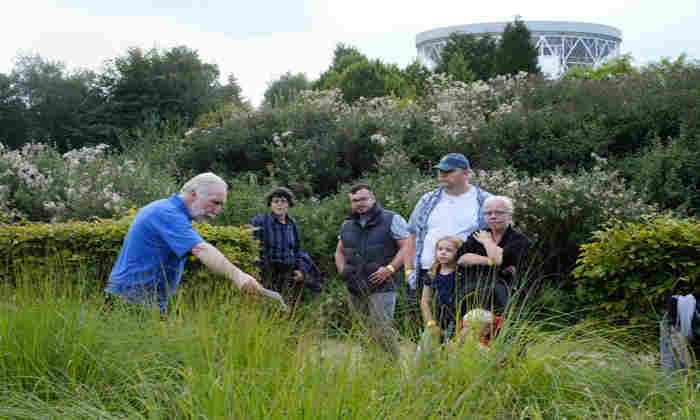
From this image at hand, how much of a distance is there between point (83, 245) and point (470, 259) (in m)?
3.94

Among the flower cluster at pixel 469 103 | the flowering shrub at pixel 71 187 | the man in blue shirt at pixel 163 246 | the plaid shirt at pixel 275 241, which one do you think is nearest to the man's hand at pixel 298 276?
the plaid shirt at pixel 275 241

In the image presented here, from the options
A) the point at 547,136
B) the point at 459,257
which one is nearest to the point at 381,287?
the point at 459,257

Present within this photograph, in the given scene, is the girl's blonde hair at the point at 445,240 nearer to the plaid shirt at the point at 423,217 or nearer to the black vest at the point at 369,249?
the plaid shirt at the point at 423,217

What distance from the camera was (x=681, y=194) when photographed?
32.1ft

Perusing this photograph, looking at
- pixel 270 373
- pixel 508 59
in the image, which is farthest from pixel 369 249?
pixel 508 59

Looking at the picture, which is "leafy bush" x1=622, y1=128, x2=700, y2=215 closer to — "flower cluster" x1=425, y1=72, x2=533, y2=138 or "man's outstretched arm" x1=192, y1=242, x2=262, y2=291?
"flower cluster" x1=425, y1=72, x2=533, y2=138

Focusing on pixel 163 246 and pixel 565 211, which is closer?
pixel 163 246

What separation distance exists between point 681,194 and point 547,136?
9.86ft

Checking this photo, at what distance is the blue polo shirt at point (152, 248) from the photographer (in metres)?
3.87

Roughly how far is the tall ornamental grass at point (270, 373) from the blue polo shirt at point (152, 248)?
0.32 meters

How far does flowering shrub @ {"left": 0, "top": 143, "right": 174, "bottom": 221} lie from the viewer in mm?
9609

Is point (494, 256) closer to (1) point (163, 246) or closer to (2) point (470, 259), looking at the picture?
(2) point (470, 259)

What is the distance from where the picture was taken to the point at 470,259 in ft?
14.0

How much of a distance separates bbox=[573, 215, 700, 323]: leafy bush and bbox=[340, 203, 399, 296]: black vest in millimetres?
1651
